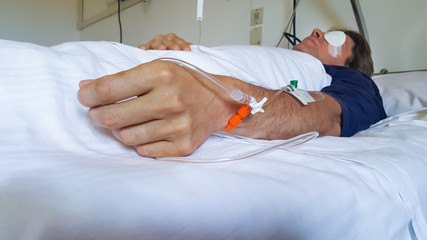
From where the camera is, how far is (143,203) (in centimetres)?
23

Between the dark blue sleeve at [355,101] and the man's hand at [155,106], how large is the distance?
0.48m

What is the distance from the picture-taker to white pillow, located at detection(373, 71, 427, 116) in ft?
3.29

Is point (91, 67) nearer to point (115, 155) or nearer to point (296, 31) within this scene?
point (115, 155)

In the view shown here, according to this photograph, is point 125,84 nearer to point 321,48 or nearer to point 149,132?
point 149,132

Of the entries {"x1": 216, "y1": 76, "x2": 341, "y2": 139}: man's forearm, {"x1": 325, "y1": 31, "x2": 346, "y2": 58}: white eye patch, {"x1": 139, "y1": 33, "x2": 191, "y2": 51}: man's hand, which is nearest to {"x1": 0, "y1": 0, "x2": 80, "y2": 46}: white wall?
{"x1": 139, "y1": 33, "x2": 191, "y2": 51}: man's hand

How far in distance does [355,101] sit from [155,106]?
2.25 ft

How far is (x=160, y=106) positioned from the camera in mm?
346

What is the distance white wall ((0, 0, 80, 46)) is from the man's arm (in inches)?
101

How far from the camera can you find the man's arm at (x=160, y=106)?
0.34m

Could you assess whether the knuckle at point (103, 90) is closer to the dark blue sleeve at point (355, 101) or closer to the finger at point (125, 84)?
the finger at point (125, 84)

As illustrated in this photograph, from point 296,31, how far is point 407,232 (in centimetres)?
133

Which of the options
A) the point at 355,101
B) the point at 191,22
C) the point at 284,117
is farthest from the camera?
the point at 191,22

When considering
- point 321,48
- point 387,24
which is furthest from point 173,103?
point 387,24

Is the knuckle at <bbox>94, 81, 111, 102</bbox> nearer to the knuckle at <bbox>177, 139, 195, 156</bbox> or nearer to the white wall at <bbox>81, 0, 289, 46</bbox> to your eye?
the knuckle at <bbox>177, 139, 195, 156</bbox>
